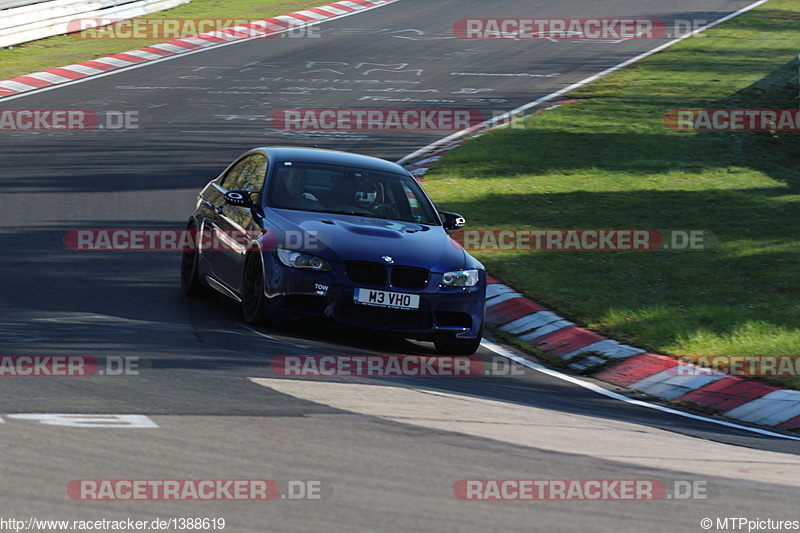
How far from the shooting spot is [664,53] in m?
28.6

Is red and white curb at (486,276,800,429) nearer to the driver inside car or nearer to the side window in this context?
the driver inside car

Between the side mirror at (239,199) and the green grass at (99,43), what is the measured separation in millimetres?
15342

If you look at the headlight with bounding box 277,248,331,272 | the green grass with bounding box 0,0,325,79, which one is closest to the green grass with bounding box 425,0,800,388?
the headlight with bounding box 277,248,331,272

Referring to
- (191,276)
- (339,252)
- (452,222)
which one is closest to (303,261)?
(339,252)

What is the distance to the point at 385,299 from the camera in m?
9.32

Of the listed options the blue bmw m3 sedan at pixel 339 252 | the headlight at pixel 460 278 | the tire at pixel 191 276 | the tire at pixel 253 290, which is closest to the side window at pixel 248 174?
the blue bmw m3 sedan at pixel 339 252

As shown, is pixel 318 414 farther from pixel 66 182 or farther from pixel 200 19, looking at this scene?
pixel 200 19

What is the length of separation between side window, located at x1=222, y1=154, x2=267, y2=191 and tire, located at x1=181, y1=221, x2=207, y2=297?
1.88ft

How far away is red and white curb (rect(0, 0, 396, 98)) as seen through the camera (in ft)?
78.2

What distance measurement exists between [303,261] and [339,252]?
11.5 inches

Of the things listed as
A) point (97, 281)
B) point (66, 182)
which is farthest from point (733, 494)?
point (66, 182)

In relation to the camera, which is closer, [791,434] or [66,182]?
[791,434]

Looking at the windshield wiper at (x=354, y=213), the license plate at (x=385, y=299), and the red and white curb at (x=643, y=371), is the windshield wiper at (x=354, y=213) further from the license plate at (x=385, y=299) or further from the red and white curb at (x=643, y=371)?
the red and white curb at (x=643, y=371)

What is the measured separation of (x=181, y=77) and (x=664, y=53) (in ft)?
37.7
